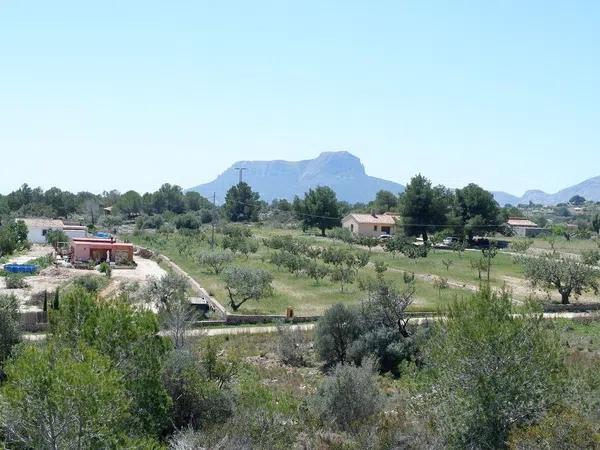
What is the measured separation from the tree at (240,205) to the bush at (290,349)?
87.4 m

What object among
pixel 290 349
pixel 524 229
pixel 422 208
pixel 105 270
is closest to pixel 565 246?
pixel 422 208

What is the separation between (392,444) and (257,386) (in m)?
4.06

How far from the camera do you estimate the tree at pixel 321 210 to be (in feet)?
290

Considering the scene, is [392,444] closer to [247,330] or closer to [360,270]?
[247,330]

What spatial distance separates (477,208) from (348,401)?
62.6 metres

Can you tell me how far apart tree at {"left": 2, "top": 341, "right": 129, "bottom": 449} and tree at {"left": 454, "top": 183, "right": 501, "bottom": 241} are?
A: 67.1 metres

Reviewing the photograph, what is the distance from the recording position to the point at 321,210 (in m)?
88.6

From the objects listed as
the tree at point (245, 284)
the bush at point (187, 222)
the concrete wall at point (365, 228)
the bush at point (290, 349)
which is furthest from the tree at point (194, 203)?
the bush at point (290, 349)

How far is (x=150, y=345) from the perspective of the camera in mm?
15039

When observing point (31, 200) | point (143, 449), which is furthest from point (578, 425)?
point (31, 200)

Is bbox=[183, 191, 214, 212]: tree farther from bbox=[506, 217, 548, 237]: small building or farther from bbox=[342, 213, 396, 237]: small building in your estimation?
bbox=[506, 217, 548, 237]: small building

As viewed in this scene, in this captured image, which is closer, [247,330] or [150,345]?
[150,345]

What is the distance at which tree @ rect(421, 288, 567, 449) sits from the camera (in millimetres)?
13422

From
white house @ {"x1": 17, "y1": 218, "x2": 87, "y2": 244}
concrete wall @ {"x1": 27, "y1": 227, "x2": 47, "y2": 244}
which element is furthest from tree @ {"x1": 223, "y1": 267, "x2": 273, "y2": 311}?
concrete wall @ {"x1": 27, "y1": 227, "x2": 47, "y2": 244}
